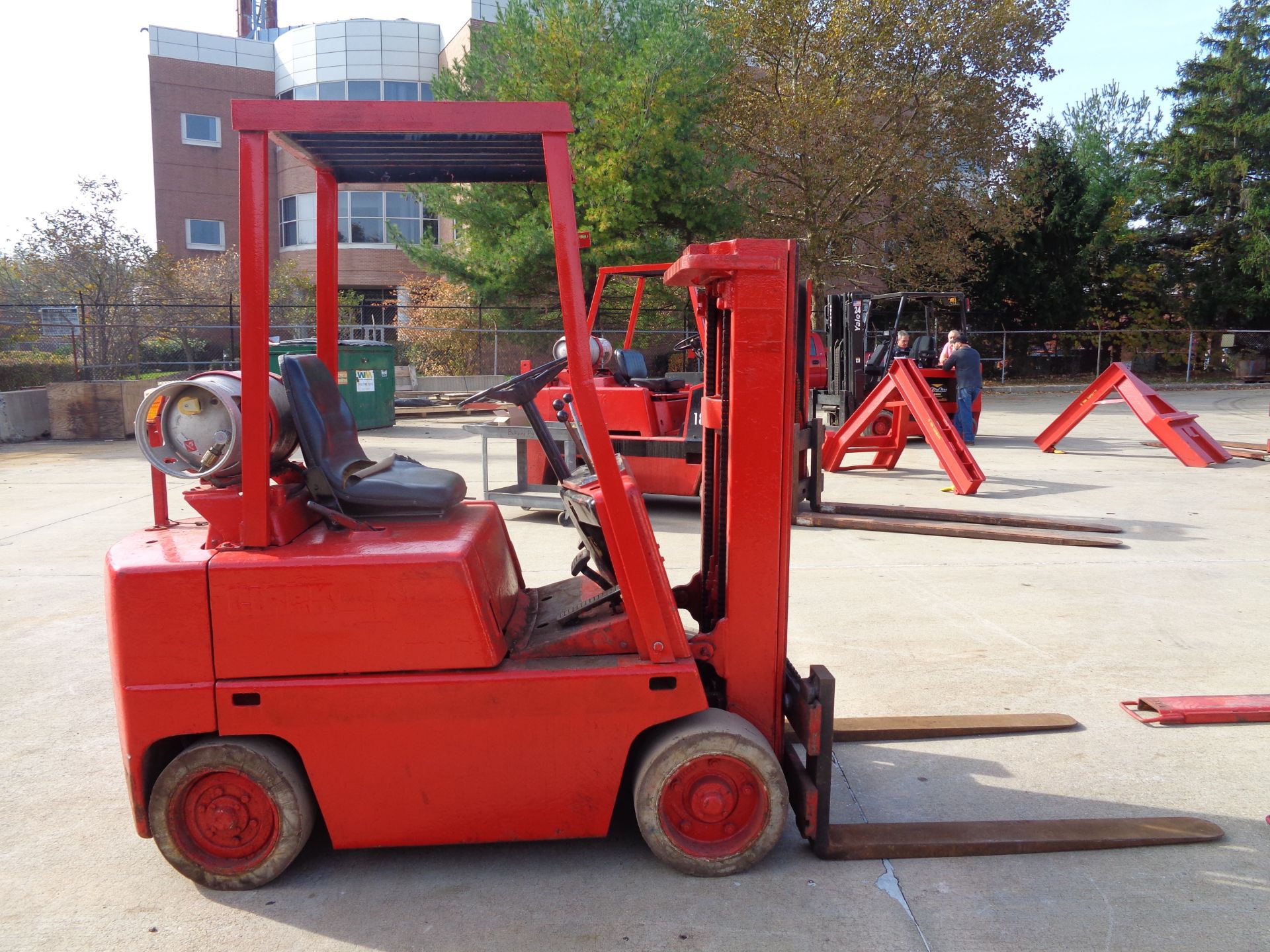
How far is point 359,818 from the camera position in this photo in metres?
3.19

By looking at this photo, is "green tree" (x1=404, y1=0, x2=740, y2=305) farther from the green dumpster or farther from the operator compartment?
the operator compartment

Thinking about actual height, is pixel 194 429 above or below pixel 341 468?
above

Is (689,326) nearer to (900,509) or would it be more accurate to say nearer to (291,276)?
(291,276)

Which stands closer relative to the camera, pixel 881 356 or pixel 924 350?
pixel 881 356

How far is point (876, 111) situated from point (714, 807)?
23393mm

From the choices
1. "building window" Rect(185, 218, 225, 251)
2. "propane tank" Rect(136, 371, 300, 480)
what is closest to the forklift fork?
"propane tank" Rect(136, 371, 300, 480)

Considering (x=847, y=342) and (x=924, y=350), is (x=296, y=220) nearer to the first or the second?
(x=924, y=350)

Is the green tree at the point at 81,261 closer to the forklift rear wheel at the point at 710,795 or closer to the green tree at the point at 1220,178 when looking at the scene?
the forklift rear wheel at the point at 710,795

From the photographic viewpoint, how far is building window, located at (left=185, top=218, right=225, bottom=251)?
34.0m

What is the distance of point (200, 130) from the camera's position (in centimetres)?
3409

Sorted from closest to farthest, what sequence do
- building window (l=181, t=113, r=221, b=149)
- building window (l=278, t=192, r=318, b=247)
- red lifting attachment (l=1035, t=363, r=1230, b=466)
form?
red lifting attachment (l=1035, t=363, r=1230, b=466), building window (l=278, t=192, r=318, b=247), building window (l=181, t=113, r=221, b=149)

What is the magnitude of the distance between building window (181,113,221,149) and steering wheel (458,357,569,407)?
34.7 metres

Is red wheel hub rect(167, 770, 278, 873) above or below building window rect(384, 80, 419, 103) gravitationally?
below

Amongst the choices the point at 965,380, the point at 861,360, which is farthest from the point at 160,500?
the point at 861,360
